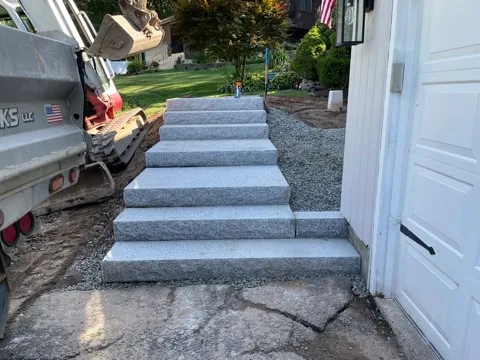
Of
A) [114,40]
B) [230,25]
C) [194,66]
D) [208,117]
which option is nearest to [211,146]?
[208,117]

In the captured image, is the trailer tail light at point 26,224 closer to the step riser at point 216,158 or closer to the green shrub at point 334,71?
the step riser at point 216,158

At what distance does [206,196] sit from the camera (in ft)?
11.6

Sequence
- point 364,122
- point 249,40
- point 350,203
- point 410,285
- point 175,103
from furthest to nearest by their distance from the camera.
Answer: point 249,40 < point 175,103 < point 350,203 < point 364,122 < point 410,285

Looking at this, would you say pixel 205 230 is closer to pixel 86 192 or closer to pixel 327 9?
pixel 86 192

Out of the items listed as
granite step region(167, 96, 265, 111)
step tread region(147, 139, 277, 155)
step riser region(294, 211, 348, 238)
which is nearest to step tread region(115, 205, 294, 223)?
step riser region(294, 211, 348, 238)

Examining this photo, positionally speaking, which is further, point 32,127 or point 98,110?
point 98,110

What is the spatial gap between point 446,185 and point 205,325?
168 centimetres

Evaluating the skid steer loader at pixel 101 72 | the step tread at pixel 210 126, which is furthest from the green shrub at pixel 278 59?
the step tread at pixel 210 126

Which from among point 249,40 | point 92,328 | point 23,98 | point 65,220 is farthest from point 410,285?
point 249,40

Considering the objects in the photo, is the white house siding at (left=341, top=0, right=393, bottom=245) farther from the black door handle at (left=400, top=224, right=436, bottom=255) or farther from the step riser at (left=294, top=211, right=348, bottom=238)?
the black door handle at (left=400, top=224, right=436, bottom=255)

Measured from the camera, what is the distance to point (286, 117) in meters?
6.47

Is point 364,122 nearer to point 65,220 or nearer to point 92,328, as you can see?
point 92,328

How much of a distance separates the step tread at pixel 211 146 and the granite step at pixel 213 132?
115mm

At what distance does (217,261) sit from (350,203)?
1.22m
